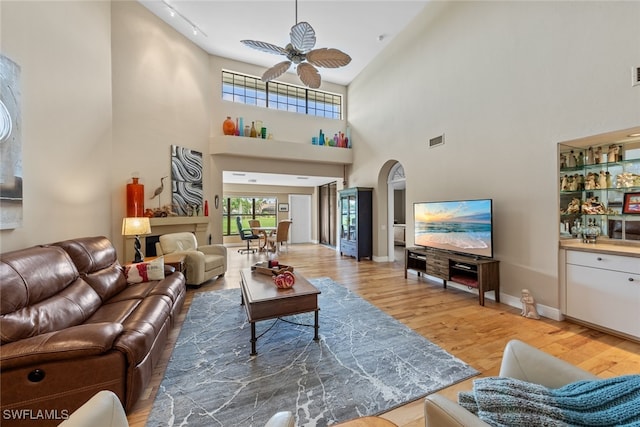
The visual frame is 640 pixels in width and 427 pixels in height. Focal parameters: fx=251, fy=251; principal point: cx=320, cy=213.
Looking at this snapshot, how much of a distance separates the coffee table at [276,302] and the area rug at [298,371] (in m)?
0.25

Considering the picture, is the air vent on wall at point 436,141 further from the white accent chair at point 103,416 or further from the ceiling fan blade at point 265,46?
the white accent chair at point 103,416

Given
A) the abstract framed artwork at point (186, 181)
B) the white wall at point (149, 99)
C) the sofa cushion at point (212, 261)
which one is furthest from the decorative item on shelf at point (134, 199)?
the sofa cushion at point (212, 261)

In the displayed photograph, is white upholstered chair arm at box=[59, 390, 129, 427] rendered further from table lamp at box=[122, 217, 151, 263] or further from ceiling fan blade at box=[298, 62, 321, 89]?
ceiling fan blade at box=[298, 62, 321, 89]

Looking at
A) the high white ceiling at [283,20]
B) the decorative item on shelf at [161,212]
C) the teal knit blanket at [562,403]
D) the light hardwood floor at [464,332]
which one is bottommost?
the light hardwood floor at [464,332]

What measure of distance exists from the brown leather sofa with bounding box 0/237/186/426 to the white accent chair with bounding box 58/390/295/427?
2.53 ft

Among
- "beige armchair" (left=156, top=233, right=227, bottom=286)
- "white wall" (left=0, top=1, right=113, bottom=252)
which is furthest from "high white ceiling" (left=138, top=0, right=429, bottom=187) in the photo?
"beige armchair" (left=156, top=233, right=227, bottom=286)

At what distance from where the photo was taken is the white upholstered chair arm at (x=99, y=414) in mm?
796

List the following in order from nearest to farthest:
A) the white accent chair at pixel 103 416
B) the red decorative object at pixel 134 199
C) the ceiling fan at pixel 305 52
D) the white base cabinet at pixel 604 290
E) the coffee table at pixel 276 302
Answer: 1. the white accent chair at pixel 103 416
2. the coffee table at pixel 276 302
3. the white base cabinet at pixel 604 290
4. the ceiling fan at pixel 305 52
5. the red decorative object at pixel 134 199

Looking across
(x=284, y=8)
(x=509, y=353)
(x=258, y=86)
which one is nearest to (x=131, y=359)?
(x=509, y=353)

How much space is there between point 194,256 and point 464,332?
400 cm

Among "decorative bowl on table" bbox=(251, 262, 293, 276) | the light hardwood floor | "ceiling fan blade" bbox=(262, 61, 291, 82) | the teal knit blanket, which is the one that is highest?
"ceiling fan blade" bbox=(262, 61, 291, 82)

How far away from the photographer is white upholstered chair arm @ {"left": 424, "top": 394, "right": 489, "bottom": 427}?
2.57ft

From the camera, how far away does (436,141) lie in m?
4.60

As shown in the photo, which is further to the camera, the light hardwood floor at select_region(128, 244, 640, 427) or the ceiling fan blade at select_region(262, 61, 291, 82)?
the ceiling fan blade at select_region(262, 61, 291, 82)
